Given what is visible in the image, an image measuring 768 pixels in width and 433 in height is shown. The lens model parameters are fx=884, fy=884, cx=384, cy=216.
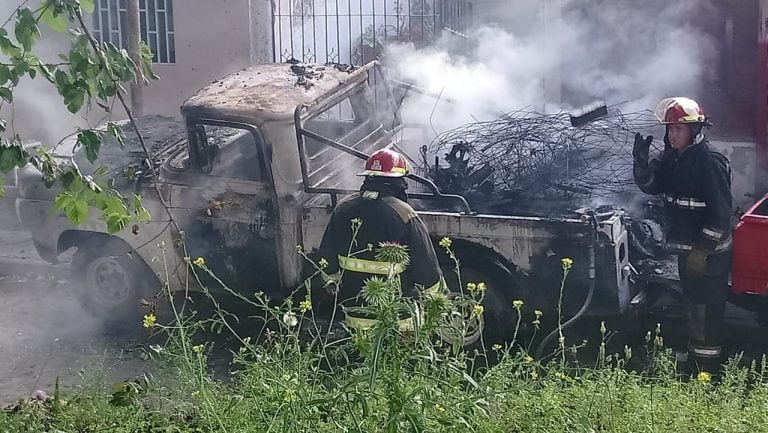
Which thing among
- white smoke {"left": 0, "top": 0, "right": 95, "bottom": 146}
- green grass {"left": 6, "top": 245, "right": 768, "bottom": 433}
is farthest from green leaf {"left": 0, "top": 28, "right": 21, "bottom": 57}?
white smoke {"left": 0, "top": 0, "right": 95, "bottom": 146}

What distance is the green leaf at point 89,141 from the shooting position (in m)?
3.27

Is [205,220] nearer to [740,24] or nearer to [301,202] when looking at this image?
[301,202]

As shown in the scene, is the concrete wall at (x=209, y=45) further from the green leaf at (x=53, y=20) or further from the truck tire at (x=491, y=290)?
the green leaf at (x=53, y=20)

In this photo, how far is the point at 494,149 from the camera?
24.2 feet

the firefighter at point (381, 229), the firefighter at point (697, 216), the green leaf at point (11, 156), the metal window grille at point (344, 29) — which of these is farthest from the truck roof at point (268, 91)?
the metal window grille at point (344, 29)

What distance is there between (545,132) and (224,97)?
264 centimetres

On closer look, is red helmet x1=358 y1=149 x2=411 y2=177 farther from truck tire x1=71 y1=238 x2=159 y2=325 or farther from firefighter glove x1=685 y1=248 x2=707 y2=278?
truck tire x1=71 y1=238 x2=159 y2=325

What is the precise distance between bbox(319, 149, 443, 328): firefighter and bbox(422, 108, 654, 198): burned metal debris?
147cm

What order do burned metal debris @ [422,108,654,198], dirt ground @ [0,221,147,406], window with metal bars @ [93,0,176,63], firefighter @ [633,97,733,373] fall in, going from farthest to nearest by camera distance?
1. window with metal bars @ [93,0,176,63]
2. burned metal debris @ [422,108,654,198]
3. dirt ground @ [0,221,147,406]
4. firefighter @ [633,97,733,373]

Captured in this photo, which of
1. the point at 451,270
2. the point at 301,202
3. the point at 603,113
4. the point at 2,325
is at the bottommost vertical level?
the point at 2,325

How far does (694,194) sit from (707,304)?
2.45 ft

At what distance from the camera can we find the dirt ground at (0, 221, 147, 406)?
6.07 metres

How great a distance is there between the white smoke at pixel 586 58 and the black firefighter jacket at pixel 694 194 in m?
3.97

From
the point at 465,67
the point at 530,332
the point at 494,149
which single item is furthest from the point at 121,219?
the point at 465,67
